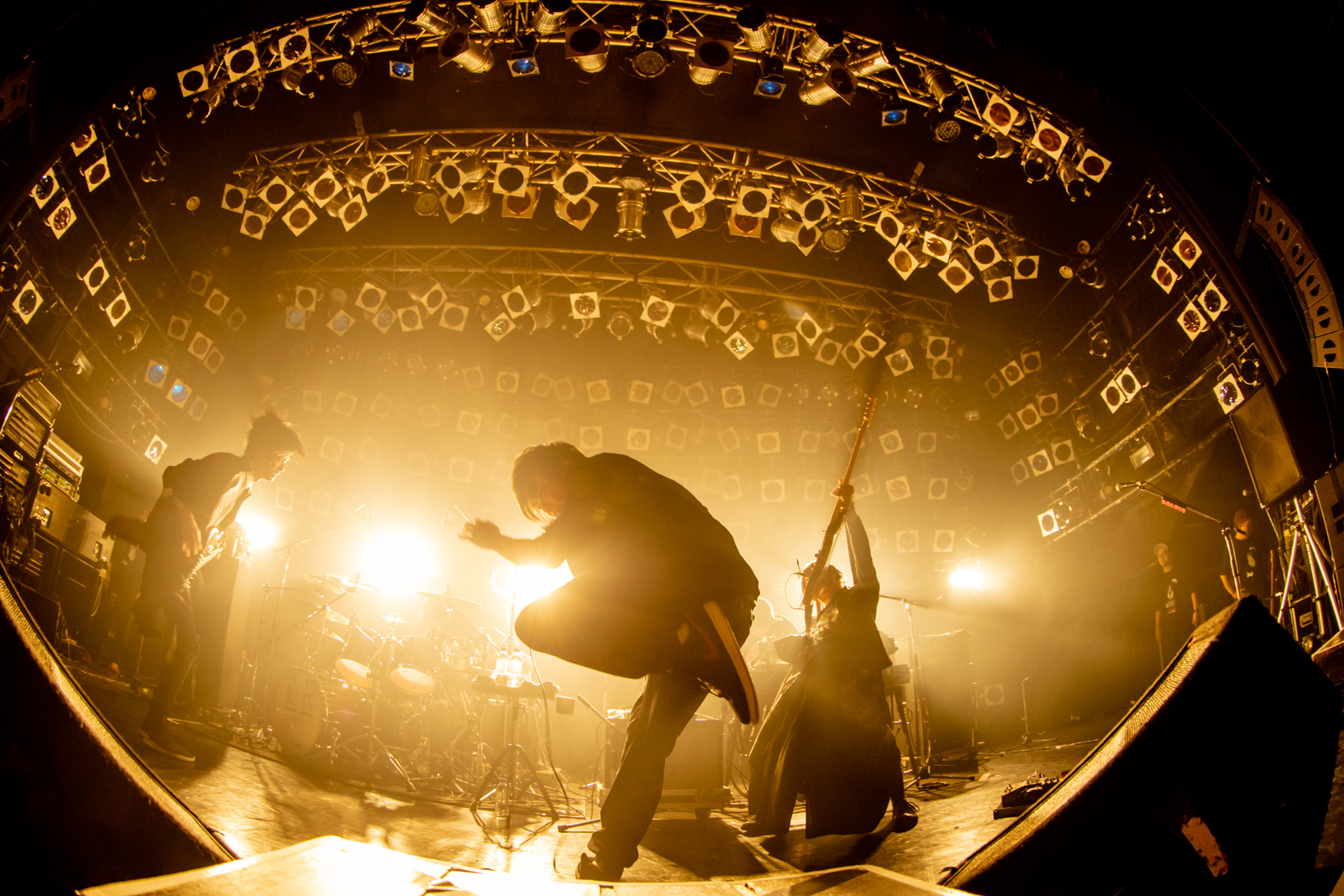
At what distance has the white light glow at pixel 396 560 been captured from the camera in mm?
10383

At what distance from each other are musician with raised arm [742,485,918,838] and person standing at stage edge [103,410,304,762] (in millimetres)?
3907

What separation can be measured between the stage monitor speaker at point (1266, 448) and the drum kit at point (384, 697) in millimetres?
8499

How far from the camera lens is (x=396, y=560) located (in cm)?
1077

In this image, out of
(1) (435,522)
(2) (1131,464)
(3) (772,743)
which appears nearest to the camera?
(3) (772,743)

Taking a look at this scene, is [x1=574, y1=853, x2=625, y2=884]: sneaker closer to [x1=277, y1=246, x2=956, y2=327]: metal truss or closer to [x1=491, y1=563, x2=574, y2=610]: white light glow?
[x1=491, y1=563, x2=574, y2=610]: white light glow

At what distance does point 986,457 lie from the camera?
11805mm

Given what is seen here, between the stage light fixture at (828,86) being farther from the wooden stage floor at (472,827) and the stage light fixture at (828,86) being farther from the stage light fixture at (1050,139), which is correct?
the wooden stage floor at (472,827)

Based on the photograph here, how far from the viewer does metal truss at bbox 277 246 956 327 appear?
9938 millimetres

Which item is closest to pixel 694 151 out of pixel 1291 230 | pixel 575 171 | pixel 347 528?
pixel 575 171

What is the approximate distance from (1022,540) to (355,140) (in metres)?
12.8

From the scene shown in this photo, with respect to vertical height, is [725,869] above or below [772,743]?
below

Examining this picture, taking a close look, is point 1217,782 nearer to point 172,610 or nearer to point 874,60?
point 172,610

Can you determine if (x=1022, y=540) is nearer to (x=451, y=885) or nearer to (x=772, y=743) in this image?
(x=772, y=743)

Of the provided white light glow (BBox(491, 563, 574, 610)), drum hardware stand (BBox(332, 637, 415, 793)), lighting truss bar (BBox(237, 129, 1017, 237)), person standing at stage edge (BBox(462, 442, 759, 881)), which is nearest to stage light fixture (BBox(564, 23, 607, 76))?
lighting truss bar (BBox(237, 129, 1017, 237))
